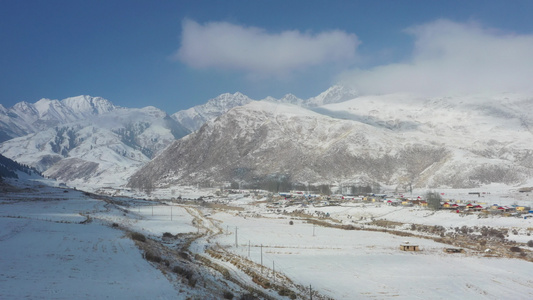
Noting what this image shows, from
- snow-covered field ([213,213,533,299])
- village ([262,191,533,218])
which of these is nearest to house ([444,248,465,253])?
snow-covered field ([213,213,533,299])

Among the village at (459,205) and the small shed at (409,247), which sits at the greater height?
the village at (459,205)

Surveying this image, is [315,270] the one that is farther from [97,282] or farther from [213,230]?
[213,230]

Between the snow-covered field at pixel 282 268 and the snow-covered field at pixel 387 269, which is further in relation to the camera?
the snow-covered field at pixel 387 269

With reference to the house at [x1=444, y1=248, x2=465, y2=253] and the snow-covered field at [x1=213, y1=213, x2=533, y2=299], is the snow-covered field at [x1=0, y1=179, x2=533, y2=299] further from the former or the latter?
the house at [x1=444, y1=248, x2=465, y2=253]

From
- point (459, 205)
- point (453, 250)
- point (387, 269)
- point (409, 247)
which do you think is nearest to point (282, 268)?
point (387, 269)

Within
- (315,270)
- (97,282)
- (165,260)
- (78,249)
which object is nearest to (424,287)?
(315,270)

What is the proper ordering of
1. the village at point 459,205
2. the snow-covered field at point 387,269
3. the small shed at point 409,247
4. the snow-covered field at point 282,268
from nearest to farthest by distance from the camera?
the snow-covered field at point 282,268
the snow-covered field at point 387,269
the small shed at point 409,247
the village at point 459,205

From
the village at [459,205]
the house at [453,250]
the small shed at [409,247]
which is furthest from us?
the village at [459,205]

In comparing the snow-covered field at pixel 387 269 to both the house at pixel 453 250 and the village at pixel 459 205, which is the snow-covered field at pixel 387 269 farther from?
the village at pixel 459 205

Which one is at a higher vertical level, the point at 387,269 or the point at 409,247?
the point at 387,269

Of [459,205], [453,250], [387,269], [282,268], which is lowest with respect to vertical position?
[453,250]

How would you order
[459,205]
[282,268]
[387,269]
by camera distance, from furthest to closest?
[459,205] → [387,269] → [282,268]

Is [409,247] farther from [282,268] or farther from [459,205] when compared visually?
[459,205]

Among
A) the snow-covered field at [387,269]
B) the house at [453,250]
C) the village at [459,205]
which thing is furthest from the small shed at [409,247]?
the village at [459,205]
